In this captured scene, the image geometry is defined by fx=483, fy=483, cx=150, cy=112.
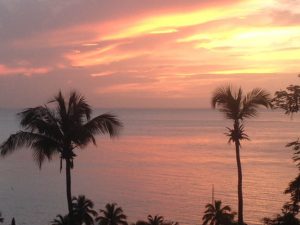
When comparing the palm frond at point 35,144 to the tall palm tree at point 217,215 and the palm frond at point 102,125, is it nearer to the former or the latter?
the palm frond at point 102,125

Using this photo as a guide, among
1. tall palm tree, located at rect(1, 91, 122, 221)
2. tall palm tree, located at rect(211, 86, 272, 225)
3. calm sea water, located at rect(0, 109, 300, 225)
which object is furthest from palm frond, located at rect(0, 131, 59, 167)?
calm sea water, located at rect(0, 109, 300, 225)

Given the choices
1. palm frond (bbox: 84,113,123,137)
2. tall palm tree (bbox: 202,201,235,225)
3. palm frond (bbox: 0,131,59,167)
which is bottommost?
tall palm tree (bbox: 202,201,235,225)

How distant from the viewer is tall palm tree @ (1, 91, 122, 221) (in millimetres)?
20344

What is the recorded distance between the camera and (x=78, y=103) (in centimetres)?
2109

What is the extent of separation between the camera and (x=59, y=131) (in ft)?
67.2

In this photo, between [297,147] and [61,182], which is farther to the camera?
[61,182]

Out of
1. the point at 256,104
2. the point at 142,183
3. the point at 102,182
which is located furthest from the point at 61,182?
the point at 256,104

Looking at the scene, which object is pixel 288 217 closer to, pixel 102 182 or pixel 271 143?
pixel 102 182

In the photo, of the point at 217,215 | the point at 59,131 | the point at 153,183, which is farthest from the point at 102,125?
the point at 153,183

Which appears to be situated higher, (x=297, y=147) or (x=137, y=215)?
(x=297, y=147)

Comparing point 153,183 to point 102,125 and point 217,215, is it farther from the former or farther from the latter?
point 102,125

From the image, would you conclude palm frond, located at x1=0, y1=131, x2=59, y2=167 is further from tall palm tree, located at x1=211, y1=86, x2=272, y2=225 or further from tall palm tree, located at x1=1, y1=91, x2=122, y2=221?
tall palm tree, located at x1=211, y1=86, x2=272, y2=225

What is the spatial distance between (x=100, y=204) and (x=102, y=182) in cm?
1996

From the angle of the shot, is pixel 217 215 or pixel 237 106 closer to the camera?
pixel 237 106
